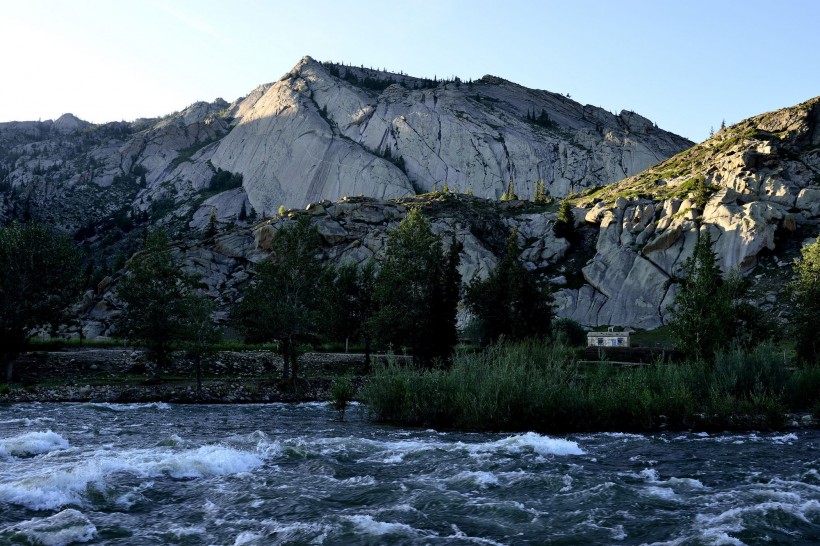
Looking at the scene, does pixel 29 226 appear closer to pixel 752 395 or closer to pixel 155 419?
pixel 155 419

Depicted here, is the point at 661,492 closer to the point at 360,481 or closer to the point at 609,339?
the point at 360,481

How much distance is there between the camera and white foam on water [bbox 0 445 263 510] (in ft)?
49.2

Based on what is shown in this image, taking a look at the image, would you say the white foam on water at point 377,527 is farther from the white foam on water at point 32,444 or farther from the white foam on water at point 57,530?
the white foam on water at point 32,444

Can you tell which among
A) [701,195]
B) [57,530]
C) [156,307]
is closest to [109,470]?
[57,530]

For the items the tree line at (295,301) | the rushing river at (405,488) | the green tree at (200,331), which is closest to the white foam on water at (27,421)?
the rushing river at (405,488)

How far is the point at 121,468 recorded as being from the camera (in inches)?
733

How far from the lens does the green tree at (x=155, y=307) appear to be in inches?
2141

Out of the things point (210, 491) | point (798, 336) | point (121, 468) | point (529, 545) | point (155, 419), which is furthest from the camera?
point (798, 336)

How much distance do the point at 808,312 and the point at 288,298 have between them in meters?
38.9

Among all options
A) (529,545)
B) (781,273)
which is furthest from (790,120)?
(529,545)

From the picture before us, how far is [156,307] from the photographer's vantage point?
180 feet

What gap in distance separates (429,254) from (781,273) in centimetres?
6106

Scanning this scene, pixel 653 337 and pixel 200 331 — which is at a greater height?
pixel 200 331

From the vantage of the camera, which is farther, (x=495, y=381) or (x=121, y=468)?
(x=495, y=381)
